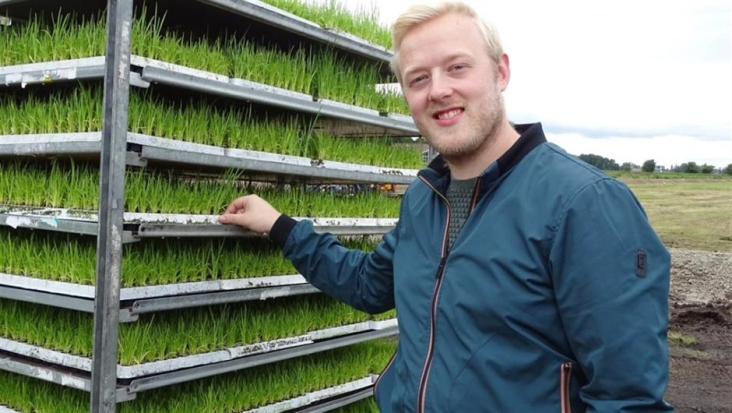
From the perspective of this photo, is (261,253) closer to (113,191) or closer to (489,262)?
(113,191)

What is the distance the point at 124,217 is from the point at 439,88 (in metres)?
1.28

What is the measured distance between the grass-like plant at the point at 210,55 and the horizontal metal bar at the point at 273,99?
10cm

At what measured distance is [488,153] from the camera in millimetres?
1978

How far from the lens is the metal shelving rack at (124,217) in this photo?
2.38 metres

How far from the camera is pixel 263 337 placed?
312cm

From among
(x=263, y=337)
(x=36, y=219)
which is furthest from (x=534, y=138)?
(x=36, y=219)

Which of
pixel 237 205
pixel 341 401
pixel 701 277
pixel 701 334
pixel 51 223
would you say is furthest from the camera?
pixel 701 277

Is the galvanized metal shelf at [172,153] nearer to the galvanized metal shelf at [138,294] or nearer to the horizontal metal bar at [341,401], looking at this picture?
the galvanized metal shelf at [138,294]

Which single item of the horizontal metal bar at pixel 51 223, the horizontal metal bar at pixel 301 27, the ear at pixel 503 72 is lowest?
the horizontal metal bar at pixel 51 223

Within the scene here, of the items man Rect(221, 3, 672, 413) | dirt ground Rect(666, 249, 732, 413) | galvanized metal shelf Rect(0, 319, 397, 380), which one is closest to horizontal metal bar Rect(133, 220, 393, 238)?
galvanized metal shelf Rect(0, 319, 397, 380)

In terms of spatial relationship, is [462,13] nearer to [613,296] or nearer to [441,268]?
[441,268]

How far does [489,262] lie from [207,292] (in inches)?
57.3

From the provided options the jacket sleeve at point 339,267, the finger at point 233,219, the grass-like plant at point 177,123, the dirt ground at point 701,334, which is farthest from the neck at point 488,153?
the dirt ground at point 701,334

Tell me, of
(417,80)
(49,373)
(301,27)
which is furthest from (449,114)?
(49,373)
